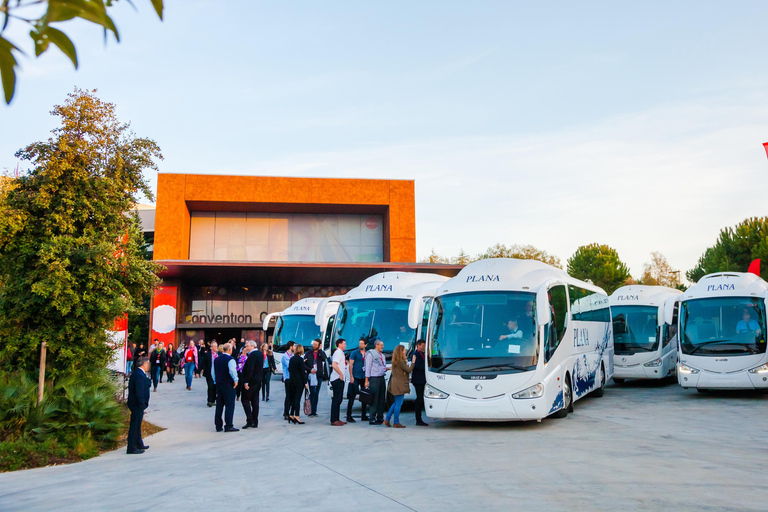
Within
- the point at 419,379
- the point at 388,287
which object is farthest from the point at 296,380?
the point at 388,287

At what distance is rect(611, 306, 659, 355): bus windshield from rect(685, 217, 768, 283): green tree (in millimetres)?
28917

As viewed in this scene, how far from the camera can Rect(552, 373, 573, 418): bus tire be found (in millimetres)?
13883

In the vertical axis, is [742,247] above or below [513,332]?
above

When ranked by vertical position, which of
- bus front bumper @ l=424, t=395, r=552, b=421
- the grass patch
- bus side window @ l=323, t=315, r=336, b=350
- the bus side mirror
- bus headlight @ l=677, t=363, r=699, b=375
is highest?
the bus side mirror

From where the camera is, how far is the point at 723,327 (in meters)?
17.2

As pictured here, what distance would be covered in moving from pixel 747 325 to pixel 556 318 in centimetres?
666

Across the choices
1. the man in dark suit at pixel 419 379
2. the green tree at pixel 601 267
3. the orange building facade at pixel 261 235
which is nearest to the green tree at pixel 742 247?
the green tree at pixel 601 267

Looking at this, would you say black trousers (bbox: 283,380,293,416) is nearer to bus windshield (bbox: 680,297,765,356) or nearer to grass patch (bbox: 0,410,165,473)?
grass patch (bbox: 0,410,165,473)

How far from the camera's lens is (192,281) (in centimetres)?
4219

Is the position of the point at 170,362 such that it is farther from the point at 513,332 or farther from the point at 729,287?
the point at 729,287

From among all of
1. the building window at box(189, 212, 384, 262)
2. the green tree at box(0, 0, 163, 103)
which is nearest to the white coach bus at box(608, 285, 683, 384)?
the green tree at box(0, 0, 163, 103)

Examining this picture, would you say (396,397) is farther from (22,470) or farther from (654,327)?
(654,327)

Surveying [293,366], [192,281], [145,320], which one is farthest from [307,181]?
[293,366]

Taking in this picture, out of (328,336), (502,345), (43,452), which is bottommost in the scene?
(43,452)
